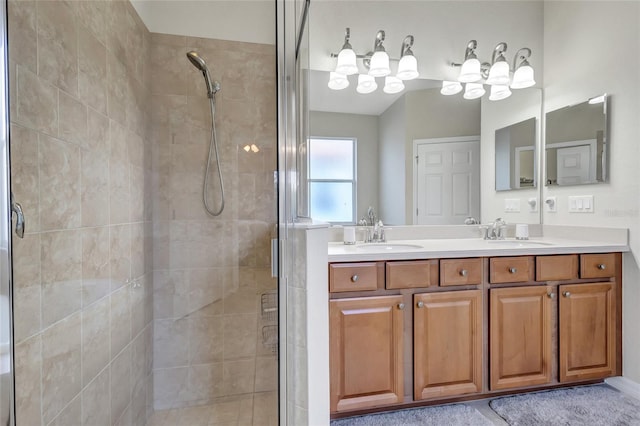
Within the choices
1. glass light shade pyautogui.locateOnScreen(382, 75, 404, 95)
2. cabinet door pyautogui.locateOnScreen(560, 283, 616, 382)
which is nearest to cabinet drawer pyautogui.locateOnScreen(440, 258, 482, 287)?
cabinet door pyautogui.locateOnScreen(560, 283, 616, 382)

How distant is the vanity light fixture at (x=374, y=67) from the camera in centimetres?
191

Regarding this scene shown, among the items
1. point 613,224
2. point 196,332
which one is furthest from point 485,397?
point 196,332

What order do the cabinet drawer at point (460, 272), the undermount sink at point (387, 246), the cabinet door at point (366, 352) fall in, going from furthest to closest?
the undermount sink at point (387, 246) < the cabinet drawer at point (460, 272) < the cabinet door at point (366, 352)

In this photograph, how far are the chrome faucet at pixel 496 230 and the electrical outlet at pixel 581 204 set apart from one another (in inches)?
17.1

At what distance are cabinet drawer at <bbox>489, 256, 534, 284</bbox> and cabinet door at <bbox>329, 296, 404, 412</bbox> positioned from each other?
0.54m

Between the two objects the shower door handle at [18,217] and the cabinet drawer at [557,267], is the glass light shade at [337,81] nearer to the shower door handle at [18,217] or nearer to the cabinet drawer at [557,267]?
the cabinet drawer at [557,267]

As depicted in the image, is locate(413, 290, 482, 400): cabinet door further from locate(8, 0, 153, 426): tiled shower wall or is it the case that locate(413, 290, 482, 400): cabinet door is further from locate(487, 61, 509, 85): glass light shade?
locate(487, 61, 509, 85): glass light shade

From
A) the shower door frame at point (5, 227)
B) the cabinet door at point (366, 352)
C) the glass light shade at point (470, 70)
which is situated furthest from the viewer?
the glass light shade at point (470, 70)

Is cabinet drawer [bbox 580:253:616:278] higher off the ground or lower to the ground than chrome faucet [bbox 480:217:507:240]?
lower

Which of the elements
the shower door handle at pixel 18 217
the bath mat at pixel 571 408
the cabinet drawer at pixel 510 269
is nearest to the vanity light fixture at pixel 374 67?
the cabinet drawer at pixel 510 269

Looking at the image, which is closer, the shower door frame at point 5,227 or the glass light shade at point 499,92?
the shower door frame at point 5,227

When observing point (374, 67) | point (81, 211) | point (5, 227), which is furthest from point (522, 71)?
point (5, 227)

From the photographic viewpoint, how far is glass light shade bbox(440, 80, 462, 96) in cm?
208

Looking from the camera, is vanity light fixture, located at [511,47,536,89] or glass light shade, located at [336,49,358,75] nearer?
glass light shade, located at [336,49,358,75]
